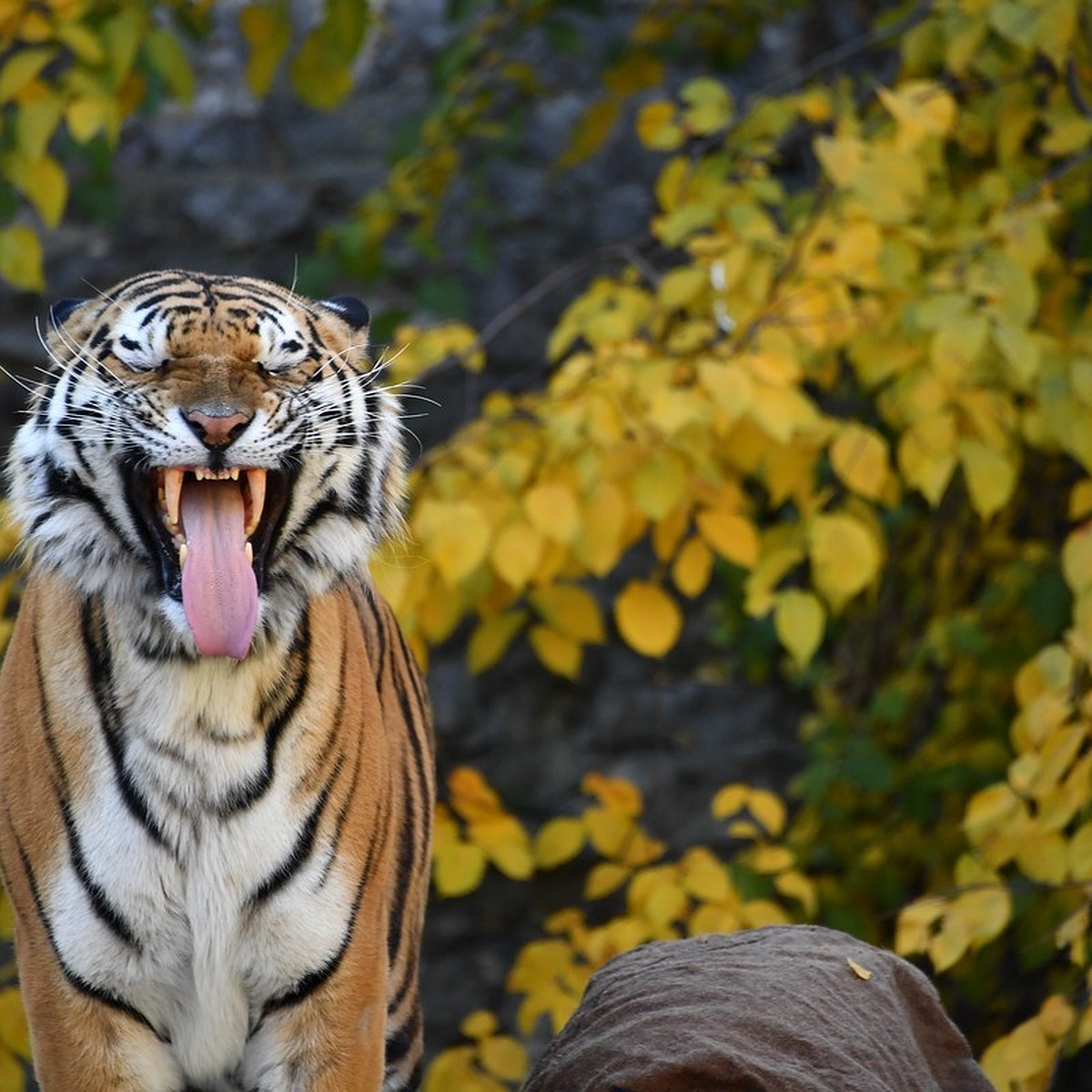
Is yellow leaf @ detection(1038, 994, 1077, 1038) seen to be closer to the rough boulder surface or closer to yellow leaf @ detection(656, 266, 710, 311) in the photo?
the rough boulder surface

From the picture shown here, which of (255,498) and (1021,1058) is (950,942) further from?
(255,498)

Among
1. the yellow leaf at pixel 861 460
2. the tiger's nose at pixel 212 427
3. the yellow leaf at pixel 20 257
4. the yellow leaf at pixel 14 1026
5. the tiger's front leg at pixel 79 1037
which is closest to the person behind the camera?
the tiger's nose at pixel 212 427

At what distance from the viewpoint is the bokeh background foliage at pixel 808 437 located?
3.08 m

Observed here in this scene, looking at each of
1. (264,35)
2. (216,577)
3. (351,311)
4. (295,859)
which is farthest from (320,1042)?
(264,35)

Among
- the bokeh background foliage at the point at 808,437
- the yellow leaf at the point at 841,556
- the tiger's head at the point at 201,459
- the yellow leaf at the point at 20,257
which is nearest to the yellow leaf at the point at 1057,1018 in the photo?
the bokeh background foliage at the point at 808,437

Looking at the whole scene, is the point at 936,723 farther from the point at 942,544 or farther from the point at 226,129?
the point at 226,129

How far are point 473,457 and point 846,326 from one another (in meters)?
0.72

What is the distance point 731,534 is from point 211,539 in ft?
A: 4.53

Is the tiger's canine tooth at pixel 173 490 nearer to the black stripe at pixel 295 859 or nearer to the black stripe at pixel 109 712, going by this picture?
the black stripe at pixel 109 712

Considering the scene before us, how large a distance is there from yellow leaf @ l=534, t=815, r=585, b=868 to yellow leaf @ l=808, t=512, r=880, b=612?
737mm

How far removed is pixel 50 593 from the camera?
2295 millimetres

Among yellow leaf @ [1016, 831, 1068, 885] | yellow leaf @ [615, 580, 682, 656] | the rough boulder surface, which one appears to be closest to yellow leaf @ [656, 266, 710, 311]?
yellow leaf @ [615, 580, 682, 656]

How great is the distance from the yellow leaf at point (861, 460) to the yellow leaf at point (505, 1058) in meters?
1.26

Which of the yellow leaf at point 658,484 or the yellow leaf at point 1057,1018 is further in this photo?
the yellow leaf at point 658,484
